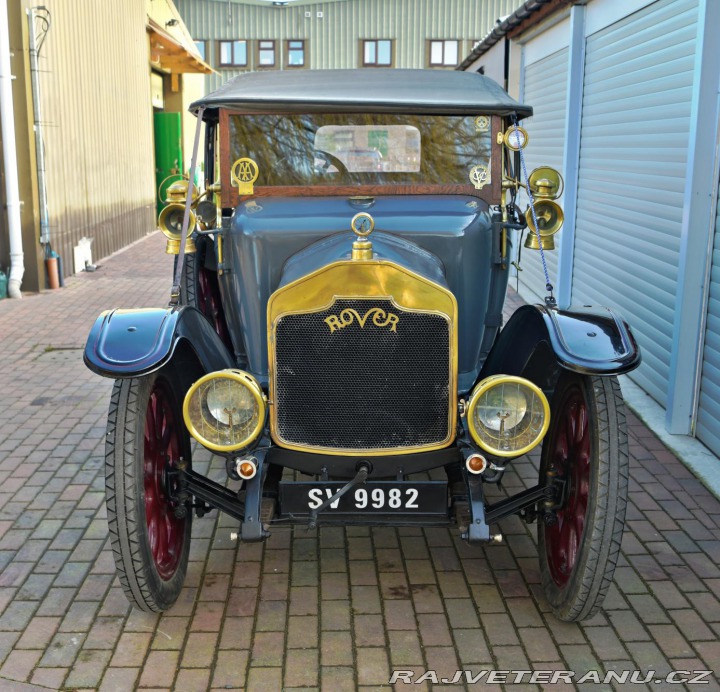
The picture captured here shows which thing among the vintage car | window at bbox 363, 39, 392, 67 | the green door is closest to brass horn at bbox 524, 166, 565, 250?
the vintage car

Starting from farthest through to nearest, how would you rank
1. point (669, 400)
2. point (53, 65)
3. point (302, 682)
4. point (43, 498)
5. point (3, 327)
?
point (53, 65) → point (3, 327) → point (669, 400) → point (43, 498) → point (302, 682)

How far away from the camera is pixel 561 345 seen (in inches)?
125

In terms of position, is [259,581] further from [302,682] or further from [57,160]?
[57,160]

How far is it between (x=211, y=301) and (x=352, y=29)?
79.8ft

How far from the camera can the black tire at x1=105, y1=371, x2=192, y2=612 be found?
10.2 feet

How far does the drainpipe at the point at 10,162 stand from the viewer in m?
9.30

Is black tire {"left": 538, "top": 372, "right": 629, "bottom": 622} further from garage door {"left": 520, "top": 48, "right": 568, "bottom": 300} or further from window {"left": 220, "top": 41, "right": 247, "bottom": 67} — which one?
window {"left": 220, "top": 41, "right": 247, "bottom": 67}

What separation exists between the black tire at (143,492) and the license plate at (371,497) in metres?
0.53

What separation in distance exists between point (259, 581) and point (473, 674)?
107cm

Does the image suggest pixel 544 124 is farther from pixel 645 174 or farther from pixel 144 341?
pixel 144 341

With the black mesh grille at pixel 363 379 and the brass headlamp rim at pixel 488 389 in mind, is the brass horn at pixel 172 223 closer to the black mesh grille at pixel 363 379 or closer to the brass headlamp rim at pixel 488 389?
the black mesh grille at pixel 363 379

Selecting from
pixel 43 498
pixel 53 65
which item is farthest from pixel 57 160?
pixel 43 498

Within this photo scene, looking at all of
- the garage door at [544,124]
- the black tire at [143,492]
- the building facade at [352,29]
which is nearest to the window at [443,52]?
the building facade at [352,29]

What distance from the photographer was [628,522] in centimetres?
422
